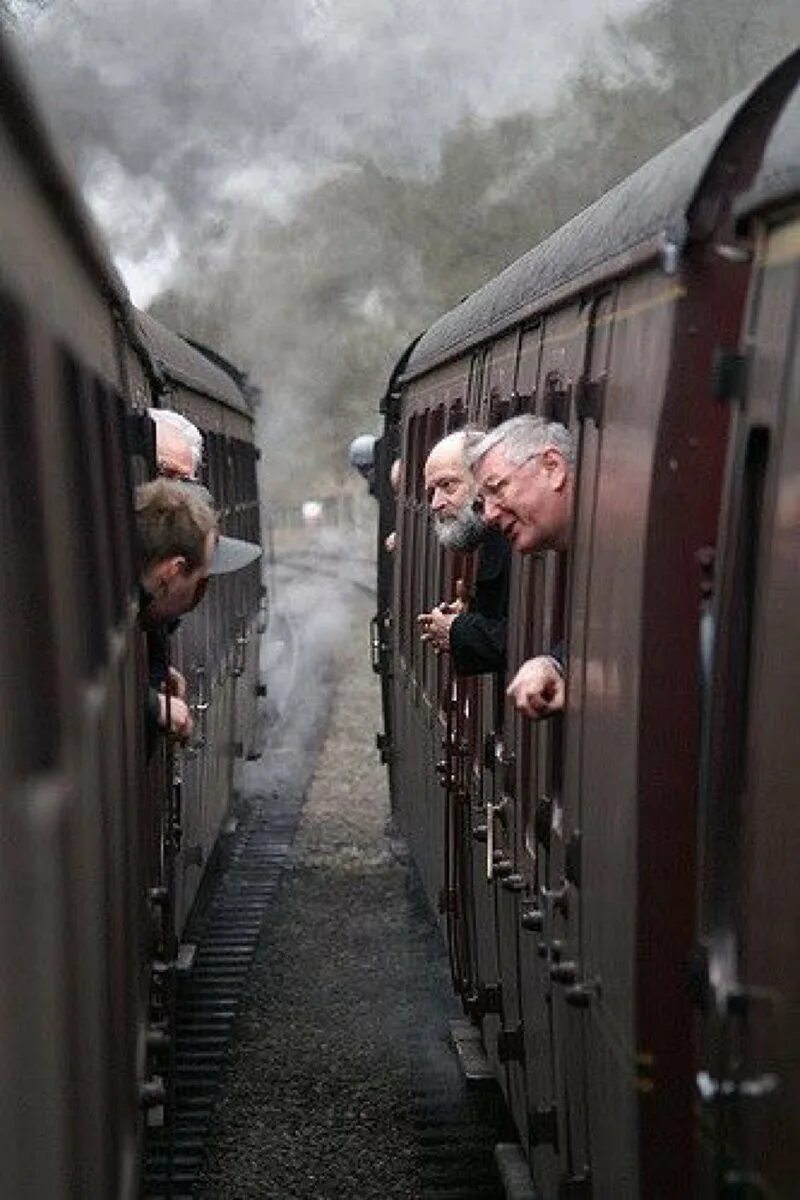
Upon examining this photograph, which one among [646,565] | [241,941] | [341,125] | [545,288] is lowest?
[241,941]

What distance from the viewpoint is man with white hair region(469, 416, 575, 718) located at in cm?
593

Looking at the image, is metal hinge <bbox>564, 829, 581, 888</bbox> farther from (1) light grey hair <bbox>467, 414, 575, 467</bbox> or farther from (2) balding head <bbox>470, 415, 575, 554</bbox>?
(1) light grey hair <bbox>467, 414, 575, 467</bbox>

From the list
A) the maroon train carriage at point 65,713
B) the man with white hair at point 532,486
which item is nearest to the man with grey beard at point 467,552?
the man with white hair at point 532,486

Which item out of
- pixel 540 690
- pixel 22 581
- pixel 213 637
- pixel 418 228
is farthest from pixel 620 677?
pixel 418 228

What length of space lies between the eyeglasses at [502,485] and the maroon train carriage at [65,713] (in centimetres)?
84

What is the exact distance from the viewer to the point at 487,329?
27.3 feet

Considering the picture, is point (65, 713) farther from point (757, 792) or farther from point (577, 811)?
point (577, 811)

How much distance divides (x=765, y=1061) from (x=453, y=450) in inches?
177

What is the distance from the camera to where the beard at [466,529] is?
7820 mm

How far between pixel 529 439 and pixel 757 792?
7.96 ft

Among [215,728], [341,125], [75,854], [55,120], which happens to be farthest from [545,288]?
[341,125]

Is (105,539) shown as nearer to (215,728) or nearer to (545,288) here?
(545,288)

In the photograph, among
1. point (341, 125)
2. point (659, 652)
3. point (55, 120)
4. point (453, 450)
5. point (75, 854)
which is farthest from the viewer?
point (341, 125)

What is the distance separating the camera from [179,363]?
11.6 meters
